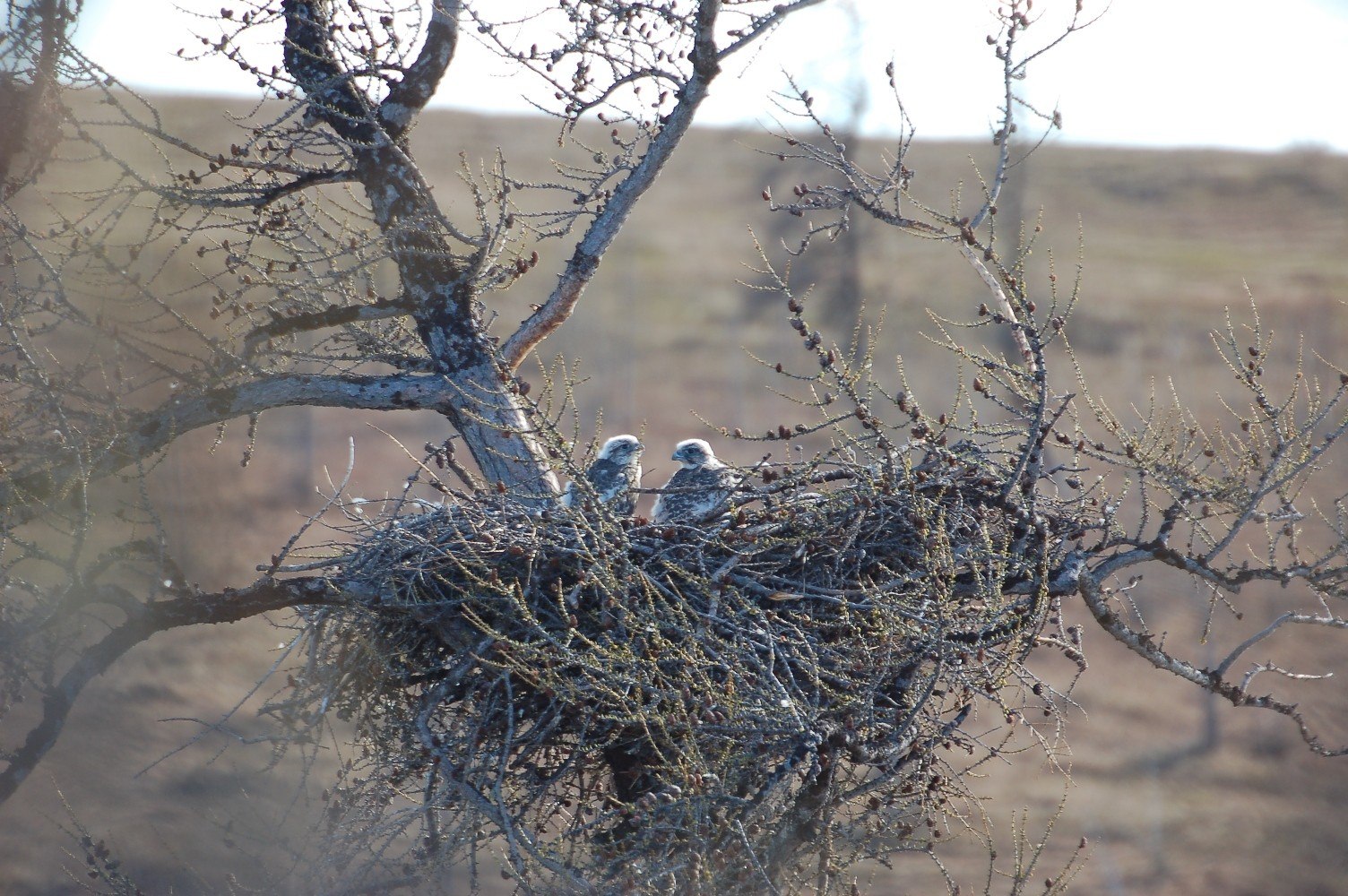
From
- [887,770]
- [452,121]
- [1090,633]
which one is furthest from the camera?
[452,121]

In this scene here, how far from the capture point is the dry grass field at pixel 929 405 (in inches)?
408

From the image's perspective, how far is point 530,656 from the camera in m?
3.47

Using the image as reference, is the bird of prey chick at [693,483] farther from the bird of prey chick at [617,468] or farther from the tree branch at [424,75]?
the tree branch at [424,75]

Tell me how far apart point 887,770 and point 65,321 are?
3393 mm

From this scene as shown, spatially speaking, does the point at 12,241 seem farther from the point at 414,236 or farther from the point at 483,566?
the point at 483,566

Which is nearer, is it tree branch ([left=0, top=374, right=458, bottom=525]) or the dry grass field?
tree branch ([left=0, top=374, right=458, bottom=525])

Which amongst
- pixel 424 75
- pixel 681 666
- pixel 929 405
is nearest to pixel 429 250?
pixel 424 75

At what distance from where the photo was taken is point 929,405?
2450 centimetres

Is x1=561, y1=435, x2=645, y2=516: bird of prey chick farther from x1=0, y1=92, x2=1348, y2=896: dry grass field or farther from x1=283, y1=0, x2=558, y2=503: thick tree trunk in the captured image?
x1=0, y1=92, x2=1348, y2=896: dry grass field

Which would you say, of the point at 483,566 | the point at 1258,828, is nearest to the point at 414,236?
the point at 483,566

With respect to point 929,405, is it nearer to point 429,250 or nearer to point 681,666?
point 429,250

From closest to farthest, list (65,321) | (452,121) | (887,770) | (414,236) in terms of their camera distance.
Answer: (887,770)
(65,321)
(414,236)
(452,121)

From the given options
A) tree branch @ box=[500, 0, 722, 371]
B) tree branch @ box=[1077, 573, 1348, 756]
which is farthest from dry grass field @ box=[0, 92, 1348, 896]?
tree branch @ box=[500, 0, 722, 371]

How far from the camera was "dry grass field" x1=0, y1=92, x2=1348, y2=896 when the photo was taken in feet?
34.0
